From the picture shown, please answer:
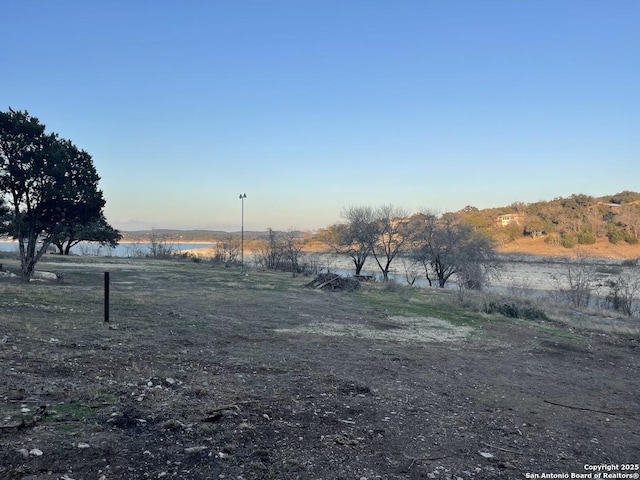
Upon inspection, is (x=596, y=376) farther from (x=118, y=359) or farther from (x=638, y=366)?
(x=118, y=359)

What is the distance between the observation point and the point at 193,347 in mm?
8328

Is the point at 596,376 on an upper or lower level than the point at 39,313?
lower

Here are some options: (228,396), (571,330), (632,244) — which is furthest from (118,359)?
(632,244)

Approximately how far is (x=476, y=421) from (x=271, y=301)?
12675 mm

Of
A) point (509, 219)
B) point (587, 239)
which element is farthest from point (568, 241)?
point (509, 219)

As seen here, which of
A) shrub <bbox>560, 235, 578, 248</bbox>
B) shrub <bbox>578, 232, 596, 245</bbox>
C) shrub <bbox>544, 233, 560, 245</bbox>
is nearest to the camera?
shrub <bbox>578, 232, 596, 245</bbox>

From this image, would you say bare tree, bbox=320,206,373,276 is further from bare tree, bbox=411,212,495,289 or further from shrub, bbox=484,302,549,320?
shrub, bbox=484,302,549,320

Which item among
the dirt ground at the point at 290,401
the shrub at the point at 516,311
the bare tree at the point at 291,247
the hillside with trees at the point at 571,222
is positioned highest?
the hillside with trees at the point at 571,222

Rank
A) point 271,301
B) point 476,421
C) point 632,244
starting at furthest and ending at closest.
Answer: point 632,244 < point 271,301 < point 476,421

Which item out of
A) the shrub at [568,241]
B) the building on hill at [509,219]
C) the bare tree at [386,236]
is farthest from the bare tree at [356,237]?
the building on hill at [509,219]

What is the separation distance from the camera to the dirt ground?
12.8 feet

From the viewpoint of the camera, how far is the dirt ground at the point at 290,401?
12.8ft

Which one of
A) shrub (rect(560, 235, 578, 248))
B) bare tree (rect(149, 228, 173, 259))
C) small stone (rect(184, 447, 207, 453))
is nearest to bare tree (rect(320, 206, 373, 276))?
bare tree (rect(149, 228, 173, 259))

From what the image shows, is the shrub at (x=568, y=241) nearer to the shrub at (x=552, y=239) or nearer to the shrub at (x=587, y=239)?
the shrub at (x=552, y=239)
